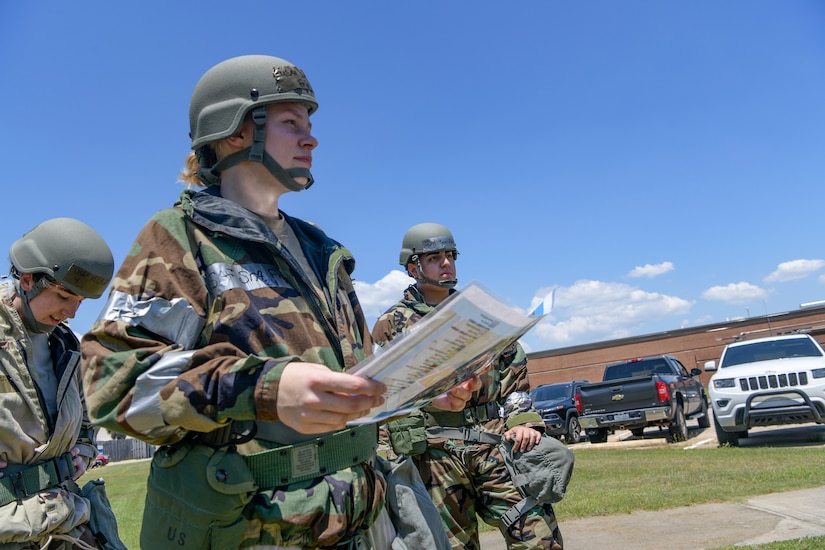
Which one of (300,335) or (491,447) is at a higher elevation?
(300,335)

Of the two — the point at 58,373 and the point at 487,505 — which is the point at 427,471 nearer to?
the point at 487,505

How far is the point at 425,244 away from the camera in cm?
557

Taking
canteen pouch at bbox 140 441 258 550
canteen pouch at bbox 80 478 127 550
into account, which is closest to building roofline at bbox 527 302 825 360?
canteen pouch at bbox 80 478 127 550

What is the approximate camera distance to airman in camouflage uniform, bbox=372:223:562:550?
15.4ft

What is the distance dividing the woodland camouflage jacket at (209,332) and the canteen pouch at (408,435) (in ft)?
7.31

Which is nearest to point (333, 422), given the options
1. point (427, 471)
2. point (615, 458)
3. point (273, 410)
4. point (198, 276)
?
point (273, 410)

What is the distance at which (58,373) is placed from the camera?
3.79 m

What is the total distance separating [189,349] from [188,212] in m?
0.41

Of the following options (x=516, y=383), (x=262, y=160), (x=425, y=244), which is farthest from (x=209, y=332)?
(x=425, y=244)

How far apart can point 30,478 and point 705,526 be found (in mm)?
6425

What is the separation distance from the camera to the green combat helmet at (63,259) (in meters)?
3.64

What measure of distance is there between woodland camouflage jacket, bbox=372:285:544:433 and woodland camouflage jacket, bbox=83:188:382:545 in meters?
2.73

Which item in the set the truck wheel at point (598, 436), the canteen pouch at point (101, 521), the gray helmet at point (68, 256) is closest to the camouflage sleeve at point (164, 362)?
the gray helmet at point (68, 256)

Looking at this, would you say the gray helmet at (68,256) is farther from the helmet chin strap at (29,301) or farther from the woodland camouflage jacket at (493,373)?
the woodland camouflage jacket at (493,373)
